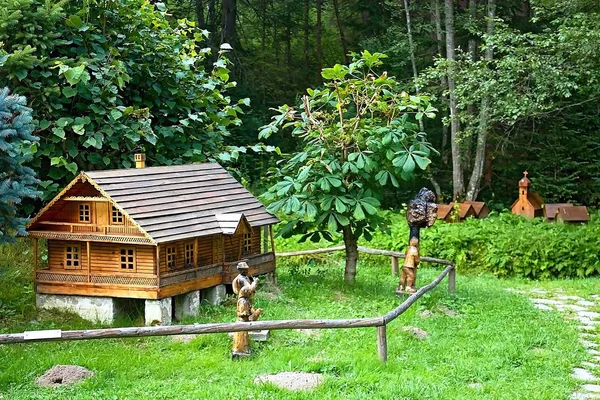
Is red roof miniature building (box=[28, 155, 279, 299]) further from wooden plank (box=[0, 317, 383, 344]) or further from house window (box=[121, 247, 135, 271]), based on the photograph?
wooden plank (box=[0, 317, 383, 344])

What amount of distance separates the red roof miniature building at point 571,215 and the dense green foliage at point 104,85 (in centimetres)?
897

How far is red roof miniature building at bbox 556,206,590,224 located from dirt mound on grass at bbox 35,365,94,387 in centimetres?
1384

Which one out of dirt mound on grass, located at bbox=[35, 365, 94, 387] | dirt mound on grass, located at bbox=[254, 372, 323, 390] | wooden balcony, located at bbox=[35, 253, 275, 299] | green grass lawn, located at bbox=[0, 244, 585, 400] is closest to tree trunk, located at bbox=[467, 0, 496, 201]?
green grass lawn, located at bbox=[0, 244, 585, 400]

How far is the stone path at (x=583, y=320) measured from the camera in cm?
909

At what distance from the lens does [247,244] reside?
12.3 metres

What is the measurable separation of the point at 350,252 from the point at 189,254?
133 inches

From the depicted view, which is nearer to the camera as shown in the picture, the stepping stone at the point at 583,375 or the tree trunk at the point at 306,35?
the stepping stone at the point at 583,375

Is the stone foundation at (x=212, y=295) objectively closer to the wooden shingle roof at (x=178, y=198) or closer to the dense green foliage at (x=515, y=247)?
the wooden shingle roof at (x=178, y=198)

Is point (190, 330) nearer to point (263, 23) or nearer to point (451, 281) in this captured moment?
point (451, 281)

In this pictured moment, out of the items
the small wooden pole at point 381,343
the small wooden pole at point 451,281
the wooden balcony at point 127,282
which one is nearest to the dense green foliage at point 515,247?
the small wooden pole at point 451,281

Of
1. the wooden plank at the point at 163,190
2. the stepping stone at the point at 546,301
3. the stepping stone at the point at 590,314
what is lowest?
the stepping stone at the point at 590,314

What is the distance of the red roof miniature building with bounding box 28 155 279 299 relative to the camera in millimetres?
10305

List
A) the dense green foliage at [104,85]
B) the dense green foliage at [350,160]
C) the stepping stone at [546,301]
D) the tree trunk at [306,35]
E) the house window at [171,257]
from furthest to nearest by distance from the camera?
the tree trunk at [306,35] < the stepping stone at [546,301] < the dense green foliage at [104,85] < the dense green foliage at [350,160] < the house window at [171,257]

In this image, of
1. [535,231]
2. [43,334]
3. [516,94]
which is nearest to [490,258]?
[535,231]
